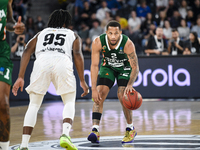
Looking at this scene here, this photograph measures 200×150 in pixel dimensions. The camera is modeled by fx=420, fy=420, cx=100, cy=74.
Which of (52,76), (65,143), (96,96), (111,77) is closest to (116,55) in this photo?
(111,77)

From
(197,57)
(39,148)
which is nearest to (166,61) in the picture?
(197,57)

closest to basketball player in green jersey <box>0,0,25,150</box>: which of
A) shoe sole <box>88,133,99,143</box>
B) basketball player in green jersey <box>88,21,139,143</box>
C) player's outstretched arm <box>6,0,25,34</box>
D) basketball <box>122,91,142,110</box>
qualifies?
player's outstretched arm <box>6,0,25,34</box>

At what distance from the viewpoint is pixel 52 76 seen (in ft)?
18.6

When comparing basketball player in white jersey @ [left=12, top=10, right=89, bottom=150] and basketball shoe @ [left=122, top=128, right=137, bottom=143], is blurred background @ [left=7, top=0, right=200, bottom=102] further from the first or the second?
basketball player in white jersey @ [left=12, top=10, right=89, bottom=150]

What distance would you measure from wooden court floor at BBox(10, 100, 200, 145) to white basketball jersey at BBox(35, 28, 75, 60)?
1955mm

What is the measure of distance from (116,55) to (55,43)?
1.58 m

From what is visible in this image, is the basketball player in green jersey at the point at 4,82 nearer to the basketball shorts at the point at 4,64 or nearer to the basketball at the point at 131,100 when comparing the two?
the basketball shorts at the point at 4,64

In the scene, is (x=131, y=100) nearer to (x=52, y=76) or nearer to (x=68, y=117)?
(x=68, y=117)

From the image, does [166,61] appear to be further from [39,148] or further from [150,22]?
[39,148]

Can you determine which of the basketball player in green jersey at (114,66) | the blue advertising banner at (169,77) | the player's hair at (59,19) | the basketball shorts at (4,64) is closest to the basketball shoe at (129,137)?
the basketball player in green jersey at (114,66)

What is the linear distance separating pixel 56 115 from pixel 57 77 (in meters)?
5.75

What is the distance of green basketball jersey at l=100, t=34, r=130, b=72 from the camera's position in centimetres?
699

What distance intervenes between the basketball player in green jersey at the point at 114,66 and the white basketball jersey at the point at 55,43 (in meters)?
1.19

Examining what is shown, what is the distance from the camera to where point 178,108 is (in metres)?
12.3
